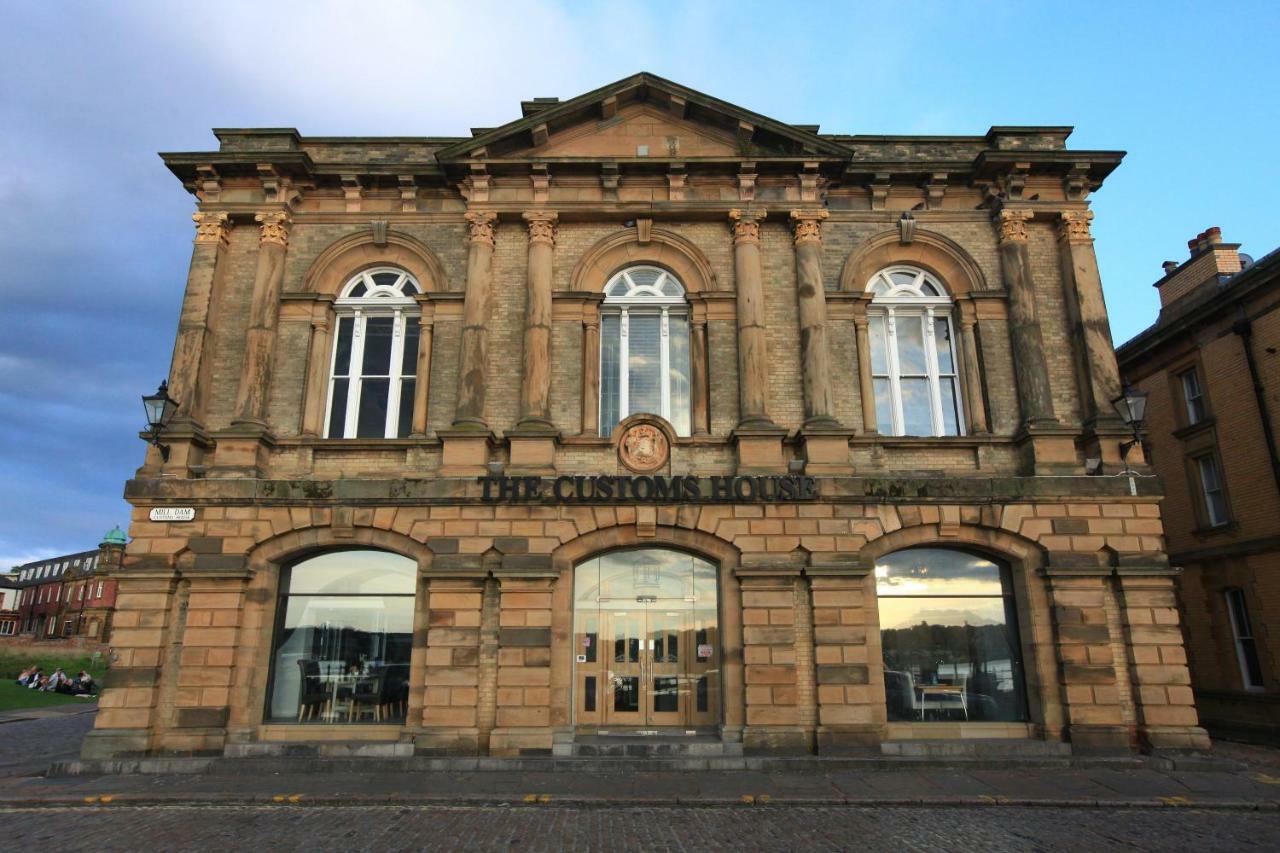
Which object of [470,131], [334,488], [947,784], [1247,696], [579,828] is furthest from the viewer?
[1247,696]

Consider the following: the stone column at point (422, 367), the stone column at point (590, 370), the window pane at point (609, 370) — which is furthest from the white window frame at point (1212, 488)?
the stone column at point (422, 367)

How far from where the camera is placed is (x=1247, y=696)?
17.7 m

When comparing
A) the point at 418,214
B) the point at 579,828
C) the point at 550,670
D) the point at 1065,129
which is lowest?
the point at 579,828

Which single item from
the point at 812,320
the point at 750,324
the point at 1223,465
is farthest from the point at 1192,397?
A: the point at 750,324

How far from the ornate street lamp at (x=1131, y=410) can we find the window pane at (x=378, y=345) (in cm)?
1385

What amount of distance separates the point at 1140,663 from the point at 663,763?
829 centimetres

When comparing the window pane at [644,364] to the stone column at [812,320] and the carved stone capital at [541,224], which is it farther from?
the stone column at [812,320]

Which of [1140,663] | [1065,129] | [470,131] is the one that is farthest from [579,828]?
[1065,129]

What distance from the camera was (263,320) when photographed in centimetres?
1485

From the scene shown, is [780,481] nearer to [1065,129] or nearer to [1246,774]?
[1246,774]

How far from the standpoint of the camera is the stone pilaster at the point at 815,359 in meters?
14.0

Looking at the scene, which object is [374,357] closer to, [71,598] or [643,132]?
[643,132]

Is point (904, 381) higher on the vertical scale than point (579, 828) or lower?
higher

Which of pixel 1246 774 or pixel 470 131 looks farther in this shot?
pixel 470 131
